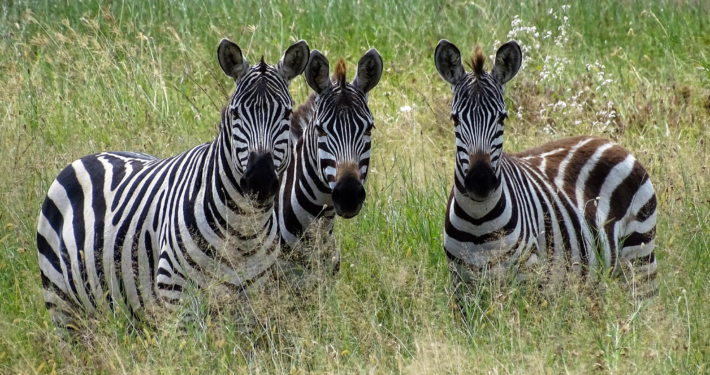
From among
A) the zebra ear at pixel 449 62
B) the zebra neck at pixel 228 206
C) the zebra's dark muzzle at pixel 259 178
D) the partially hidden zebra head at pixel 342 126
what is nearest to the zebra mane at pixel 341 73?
the partially hidden zebra head at pixel 342 126

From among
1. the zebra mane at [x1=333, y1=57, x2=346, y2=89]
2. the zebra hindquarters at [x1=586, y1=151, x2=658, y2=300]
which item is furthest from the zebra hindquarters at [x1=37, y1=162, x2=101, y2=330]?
the zebra hindquarters at [x1=586, y1=151, x2=658, y2=300]

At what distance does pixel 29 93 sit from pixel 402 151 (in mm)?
3527

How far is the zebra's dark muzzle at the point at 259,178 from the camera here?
4.13m

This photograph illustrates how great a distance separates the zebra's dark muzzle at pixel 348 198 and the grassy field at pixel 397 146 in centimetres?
42

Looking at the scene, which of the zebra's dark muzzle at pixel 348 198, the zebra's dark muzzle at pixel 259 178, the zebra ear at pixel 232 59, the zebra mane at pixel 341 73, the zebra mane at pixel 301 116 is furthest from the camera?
the zebra mane at pixel 301 116

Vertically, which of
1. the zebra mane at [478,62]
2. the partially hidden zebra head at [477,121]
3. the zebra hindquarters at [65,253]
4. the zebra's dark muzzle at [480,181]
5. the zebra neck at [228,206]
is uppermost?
the zebra mane at [478,62]

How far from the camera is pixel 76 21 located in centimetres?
999

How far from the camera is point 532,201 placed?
521 cm

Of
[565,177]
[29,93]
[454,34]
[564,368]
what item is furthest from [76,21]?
[564,368]

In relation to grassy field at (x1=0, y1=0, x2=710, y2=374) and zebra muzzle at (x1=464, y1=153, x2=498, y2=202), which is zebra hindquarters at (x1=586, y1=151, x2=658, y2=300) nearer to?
grassy field at (x1=0, y1=0, x2=710, y2=374)

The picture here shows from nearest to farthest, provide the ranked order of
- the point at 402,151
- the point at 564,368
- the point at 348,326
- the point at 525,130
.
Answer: the point at 564,368 < the point at 348,326 < the point at 402,151 < the point at 525,130

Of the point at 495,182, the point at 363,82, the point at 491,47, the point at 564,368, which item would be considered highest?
the point at 491,47

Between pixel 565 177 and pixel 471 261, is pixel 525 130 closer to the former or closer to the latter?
pixel 565 177

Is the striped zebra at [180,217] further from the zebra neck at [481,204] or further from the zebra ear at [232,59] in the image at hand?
the zebra neck at [481,204]
